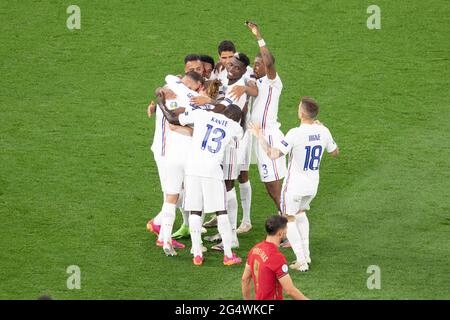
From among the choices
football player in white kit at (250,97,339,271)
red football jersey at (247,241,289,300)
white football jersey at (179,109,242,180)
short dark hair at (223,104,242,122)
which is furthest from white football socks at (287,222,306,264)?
red football jersey at (247,241,289,300)

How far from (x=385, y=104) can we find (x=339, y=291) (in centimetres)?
569

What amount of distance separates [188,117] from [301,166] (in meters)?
1.26

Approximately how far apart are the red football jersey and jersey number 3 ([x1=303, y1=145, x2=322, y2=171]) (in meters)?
2.18

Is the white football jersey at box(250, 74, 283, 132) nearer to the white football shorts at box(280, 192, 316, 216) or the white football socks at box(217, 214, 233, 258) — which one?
the white football shorts at box(280, 192, 316, 216)

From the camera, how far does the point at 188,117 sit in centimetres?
1211

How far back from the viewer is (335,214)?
44.8 feet

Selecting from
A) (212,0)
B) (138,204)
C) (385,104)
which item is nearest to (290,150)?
(138,204)

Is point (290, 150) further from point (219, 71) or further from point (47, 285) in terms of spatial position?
point (47, 285)

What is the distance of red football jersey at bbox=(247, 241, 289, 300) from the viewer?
9.87 meters

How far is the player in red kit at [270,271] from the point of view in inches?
388

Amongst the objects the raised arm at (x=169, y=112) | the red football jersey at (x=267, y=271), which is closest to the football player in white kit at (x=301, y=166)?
the raised arm at (x=169, y=112)

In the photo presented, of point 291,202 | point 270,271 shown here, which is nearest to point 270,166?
point 291,202

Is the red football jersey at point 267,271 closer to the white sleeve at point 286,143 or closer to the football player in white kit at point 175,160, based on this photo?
the white sleeve at point 286,143

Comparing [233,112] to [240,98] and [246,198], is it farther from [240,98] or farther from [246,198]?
[246,198]
